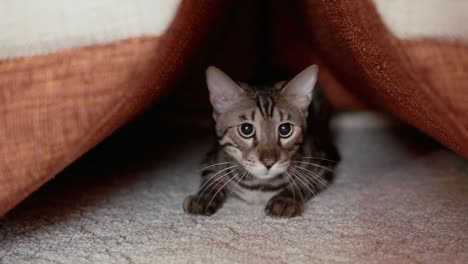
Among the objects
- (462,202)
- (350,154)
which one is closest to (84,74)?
(462,202)

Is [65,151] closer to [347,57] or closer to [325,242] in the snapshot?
[325,242]

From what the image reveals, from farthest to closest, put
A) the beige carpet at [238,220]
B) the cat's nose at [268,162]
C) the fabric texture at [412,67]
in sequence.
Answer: the cat's nose at [268,162] < the beige carpet at [238,220] < the fabric texture at [412,67]

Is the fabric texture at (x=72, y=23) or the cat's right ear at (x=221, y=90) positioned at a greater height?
the fabric texture at (x=72, y=23)

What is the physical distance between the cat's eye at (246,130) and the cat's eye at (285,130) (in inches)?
2.7

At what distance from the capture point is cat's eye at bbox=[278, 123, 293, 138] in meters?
1.29

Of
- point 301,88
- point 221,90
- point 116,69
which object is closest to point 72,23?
point 116,69

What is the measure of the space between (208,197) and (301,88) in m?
0.36

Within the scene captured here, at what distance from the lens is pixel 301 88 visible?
52.4 inches

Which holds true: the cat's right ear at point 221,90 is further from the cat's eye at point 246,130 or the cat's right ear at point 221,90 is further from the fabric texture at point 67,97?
the fabric texture at point 67,97

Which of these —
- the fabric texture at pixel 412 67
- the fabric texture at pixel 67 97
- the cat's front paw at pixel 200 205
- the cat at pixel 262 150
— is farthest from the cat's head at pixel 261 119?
the fabric texture at pixel 67 97

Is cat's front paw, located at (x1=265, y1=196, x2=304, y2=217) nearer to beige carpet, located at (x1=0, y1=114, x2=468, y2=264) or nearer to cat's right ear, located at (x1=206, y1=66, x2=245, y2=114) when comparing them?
beige carpet, located at (x1=0, y1=114, x2=468, y2=264)

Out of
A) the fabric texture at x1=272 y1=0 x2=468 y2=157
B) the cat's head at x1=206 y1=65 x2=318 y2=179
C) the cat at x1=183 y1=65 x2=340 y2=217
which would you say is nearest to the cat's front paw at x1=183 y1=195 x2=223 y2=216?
the cat at x1=183 y1=65 x2=340 y2=217

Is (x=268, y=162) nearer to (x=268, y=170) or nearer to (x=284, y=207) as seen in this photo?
(x=268, y=170)

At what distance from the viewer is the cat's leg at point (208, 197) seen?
1.29m
